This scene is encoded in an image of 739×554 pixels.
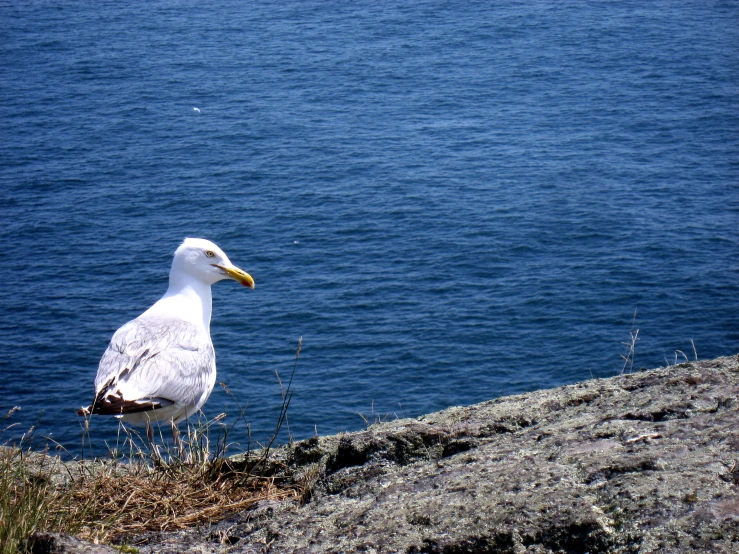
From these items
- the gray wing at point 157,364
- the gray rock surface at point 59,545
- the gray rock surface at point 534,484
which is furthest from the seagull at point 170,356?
the gray rock surface at point 59,545

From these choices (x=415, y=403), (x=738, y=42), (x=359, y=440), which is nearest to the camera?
(x=359, y=440)

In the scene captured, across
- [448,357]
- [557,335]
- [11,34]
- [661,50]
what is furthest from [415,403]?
[11,34]

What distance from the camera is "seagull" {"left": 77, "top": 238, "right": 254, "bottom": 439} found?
9.38 metres

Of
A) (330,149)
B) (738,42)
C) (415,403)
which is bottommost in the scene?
(415,403)

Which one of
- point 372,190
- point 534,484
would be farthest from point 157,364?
point 372,190

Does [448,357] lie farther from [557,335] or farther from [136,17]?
[136,17]

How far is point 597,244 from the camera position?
108m

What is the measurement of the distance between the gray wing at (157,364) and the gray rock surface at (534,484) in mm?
4466

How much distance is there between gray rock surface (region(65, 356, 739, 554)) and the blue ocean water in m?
54.7

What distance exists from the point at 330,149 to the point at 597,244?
46209 mm

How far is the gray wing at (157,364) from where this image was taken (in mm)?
9469

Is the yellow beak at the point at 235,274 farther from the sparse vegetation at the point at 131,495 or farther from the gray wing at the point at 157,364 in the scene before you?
the sparse vegetation at the point at 131,495

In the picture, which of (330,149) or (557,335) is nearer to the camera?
(557,335)

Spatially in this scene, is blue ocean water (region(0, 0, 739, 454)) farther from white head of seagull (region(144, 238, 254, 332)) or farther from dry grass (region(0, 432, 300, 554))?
dry grass (region(0, 432, 300, 554))
